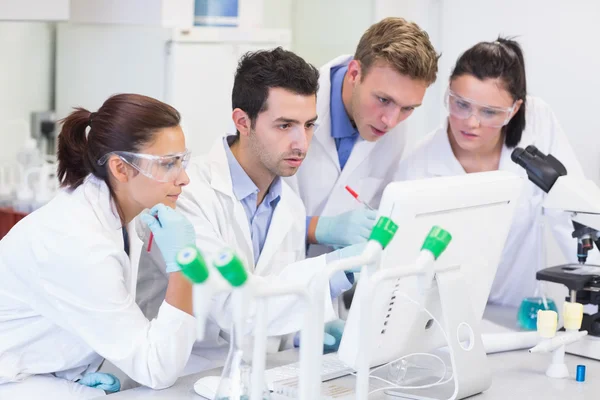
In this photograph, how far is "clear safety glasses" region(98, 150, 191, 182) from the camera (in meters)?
1.88

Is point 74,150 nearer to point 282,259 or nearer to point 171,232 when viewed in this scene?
point 171,232

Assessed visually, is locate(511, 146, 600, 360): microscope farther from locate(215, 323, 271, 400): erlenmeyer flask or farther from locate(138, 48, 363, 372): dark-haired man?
locate(215, 323, 271, 400): erlenmeyer flask

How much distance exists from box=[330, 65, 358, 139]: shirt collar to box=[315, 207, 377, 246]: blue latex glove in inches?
13.4

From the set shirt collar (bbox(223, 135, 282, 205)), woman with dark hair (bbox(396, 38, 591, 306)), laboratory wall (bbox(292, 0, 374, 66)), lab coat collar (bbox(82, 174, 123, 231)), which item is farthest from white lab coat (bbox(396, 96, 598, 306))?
laboratory wall (bbox(292, 0, 374, 66))

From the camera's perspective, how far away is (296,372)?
1.80 meters

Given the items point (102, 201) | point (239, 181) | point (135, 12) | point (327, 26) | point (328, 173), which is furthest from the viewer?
point (327, 26)

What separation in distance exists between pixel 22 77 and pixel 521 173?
232cm

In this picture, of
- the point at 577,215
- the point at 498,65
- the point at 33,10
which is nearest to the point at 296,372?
the point at 577,215

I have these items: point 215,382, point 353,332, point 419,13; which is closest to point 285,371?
point 215,382

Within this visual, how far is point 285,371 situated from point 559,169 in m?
0.90

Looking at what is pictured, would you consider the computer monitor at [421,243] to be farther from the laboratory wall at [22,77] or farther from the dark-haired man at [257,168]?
the laboratory wall at [22,77]

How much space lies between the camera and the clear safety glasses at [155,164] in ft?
6.17

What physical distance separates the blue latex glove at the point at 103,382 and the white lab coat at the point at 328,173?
0.83 metres

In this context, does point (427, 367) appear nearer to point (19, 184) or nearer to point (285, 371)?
point (285, 371)
